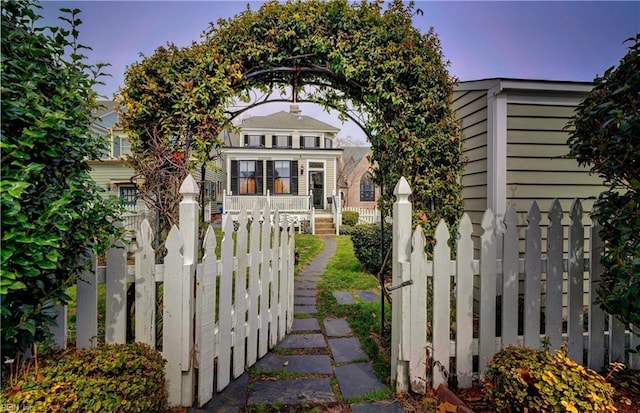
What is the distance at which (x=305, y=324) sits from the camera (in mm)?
3592

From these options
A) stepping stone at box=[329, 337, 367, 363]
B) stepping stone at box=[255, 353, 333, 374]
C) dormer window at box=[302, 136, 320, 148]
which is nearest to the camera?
stepping stone at box=[255, 353, 333, 374]

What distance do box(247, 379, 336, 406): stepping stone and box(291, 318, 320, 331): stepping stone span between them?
109 cm

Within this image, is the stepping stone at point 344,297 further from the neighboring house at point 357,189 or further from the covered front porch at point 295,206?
the neighboring house at point 357,189

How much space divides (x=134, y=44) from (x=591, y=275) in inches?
227

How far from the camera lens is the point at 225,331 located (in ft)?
→ 7.45

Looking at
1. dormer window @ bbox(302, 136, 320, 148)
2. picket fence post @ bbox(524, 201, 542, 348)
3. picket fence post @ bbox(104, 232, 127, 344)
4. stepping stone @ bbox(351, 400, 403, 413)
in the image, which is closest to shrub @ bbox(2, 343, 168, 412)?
picket fence post @ bbox(104, 232, 127, 344)

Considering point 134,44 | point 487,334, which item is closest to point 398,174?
point 487,334

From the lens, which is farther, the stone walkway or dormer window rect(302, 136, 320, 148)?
dormer window rect(302, 136, 320, 148)

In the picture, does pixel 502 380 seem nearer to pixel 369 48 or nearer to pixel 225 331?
pixel 225 331

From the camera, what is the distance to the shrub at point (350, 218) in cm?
1470

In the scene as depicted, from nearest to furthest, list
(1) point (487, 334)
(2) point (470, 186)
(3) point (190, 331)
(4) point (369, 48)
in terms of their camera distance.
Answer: (3) point (190, 331), (1) point (487, 334), (4) point (369, 48), (2) point (470, 186)

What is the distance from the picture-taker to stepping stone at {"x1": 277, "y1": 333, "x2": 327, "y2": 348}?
301 cm

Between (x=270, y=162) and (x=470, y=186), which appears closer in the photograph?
(x=470, y=186)

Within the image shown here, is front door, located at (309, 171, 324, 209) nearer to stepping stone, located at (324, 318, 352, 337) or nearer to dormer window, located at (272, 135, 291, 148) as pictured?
dormer window, located at (272, 135, 291, 148)
